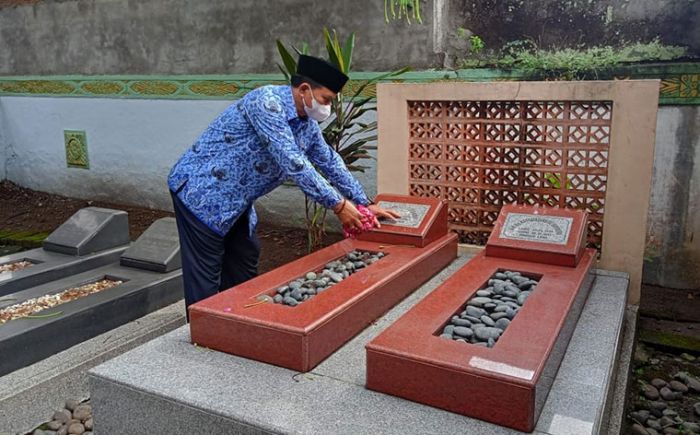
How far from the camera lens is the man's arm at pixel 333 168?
11.1 ft

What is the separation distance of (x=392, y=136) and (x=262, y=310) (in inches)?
84.1

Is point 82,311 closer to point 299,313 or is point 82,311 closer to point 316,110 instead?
point 299,313

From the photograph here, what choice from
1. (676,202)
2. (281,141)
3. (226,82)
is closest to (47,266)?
(281,141)

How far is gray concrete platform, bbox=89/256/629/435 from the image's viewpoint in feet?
6.72

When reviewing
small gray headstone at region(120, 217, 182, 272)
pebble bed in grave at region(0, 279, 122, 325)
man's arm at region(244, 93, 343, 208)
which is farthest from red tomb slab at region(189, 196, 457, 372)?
pebble bed in grave at region(0, 279, 122, 325)

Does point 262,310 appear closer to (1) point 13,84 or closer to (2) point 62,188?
(2) point 62,188

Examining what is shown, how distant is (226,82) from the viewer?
646 centimetres

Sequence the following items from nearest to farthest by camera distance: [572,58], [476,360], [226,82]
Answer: [476,360] < [572,58] < [226,82]

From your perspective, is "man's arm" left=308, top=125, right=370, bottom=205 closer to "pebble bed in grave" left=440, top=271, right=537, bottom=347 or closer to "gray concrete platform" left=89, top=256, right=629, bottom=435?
"pebble bed in grave" left=440, top=271, right=537, bottom=347

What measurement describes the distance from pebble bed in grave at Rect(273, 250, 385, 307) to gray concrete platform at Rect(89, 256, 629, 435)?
326 millimetres

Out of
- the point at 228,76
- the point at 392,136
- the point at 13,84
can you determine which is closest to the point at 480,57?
the point at 392,136

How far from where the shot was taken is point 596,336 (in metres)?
2.75

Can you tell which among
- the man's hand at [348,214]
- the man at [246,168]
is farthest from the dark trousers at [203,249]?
the man's hand at [348,214]

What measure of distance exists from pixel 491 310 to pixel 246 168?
137 cm
